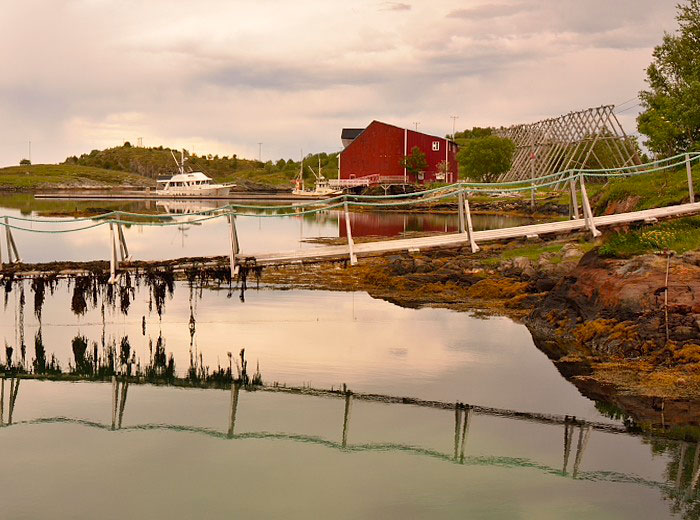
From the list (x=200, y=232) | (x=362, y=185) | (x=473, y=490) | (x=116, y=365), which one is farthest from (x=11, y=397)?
(x=362, y=185)

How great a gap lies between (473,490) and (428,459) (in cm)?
162

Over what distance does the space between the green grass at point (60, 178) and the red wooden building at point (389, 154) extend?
79689 millimetres

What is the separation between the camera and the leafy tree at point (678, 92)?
37.1 metres

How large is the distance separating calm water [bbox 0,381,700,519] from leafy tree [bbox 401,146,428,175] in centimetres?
8561

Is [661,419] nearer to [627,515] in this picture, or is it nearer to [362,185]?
[627,515]

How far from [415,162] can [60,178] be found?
316ft

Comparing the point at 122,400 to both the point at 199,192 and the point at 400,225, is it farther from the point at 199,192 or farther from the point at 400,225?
the point at 199,192

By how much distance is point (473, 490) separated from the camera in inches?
592

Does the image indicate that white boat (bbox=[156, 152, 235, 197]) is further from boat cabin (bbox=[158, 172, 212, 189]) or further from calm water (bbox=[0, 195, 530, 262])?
calm water (bbox=[0, 195, 530, 262])

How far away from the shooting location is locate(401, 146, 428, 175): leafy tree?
104000 mm

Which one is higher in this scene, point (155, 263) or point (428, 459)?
point (155, 263)

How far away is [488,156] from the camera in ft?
334

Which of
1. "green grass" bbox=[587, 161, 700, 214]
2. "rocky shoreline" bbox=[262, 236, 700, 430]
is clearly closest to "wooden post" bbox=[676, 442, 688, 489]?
"rocky shoreline" bbox=[262, 236, 700, 430]

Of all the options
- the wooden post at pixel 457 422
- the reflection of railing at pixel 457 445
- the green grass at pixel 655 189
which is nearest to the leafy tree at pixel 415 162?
the green grass at pixel 655 189
